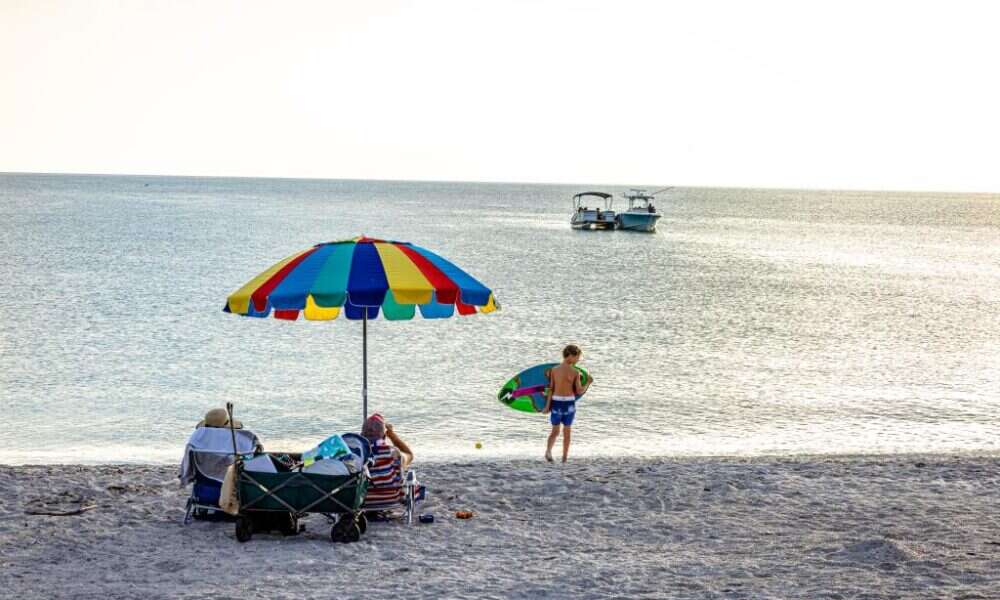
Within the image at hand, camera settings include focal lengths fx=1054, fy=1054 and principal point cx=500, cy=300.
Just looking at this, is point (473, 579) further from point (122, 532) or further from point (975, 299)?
point (975, 299)

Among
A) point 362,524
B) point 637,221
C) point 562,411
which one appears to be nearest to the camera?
point 362,524

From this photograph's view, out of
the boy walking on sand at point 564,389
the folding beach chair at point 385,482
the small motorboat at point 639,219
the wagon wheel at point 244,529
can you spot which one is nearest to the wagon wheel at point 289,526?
the wagon wheel at point 244,529

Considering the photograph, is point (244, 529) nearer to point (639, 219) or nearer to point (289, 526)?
point (289, 526)

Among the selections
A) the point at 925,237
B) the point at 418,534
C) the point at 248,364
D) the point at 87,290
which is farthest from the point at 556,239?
the point at 418,534

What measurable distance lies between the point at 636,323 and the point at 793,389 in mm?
Answer: 11611

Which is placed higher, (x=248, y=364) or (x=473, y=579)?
(x=473, y=579)

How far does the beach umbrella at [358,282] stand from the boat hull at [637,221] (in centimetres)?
7621

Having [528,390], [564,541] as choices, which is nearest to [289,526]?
[564,541]

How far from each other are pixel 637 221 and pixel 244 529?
78610 mm

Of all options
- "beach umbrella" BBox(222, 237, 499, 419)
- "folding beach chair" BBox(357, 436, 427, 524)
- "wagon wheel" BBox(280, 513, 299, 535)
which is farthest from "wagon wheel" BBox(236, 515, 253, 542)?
"beach umbrella" BBox(222, 237, 499, 419)

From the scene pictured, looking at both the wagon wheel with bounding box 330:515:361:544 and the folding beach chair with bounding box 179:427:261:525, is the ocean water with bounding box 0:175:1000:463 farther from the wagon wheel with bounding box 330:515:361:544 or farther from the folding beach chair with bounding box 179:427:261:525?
the wagon wheel with bounding box 330:515:361:544

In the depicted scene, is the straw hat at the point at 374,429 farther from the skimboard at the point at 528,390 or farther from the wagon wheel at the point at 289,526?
the skimboard at the point at 528,390

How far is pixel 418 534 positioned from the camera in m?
8.70

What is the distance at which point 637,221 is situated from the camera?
8538 cm
